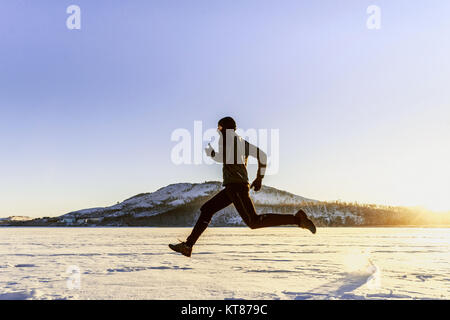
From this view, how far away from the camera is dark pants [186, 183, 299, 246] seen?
4.92 m

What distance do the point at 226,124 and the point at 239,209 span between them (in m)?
0.95

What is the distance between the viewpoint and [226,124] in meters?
4.92

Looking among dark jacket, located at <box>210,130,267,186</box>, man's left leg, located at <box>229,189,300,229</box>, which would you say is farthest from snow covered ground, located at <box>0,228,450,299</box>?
dark jacket, located at <box>210,130,267,186</box>

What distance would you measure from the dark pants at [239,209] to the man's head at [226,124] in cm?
63

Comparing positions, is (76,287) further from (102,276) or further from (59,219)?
(59,219)

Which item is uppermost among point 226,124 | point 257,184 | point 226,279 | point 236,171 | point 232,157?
point 226,124

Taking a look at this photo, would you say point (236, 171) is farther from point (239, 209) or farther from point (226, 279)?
point (226, 279)

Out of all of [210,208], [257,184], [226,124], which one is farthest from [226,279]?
[226,124]
